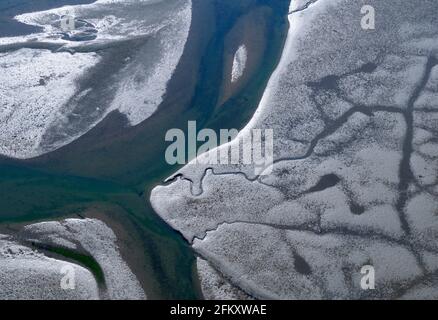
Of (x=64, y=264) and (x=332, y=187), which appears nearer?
(x=64, y=264)

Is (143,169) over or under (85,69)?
under

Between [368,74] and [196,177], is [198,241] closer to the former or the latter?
[196,177]

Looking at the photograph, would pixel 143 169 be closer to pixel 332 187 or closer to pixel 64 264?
pixel 64 264

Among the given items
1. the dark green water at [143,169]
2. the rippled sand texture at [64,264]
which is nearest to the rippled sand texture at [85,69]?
the dark green water at [143,169]

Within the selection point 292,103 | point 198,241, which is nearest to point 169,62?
point 292,103

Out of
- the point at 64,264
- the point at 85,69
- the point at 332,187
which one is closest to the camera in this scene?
the point at 64,264

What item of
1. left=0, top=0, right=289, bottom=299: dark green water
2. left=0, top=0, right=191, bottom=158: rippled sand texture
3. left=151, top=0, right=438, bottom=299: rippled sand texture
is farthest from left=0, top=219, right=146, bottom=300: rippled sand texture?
left=0, top=0, right=191, bottom=158: rippled sand texture

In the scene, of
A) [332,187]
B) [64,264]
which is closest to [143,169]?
[64,264]

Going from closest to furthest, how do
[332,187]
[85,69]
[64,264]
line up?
[64,264] < [332,187] < [85,69]
